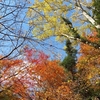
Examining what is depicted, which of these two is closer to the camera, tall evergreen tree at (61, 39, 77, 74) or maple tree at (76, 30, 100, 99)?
maple tree at (76, 30, 100, 99)

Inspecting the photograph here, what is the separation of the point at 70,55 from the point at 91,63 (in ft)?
6.99

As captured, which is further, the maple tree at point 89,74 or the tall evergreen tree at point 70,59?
the tall evergreen tree at point 70,59

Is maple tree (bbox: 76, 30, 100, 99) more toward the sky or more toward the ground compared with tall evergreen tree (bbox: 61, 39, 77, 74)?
more toward the ground

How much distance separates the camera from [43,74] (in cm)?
2352

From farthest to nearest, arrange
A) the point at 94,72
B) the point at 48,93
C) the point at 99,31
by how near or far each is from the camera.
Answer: the point at 94,72 → the point at 48,93 → the point at 99,31

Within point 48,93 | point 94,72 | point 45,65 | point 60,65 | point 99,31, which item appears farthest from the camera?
point 45,65

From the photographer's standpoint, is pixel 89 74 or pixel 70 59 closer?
pixel 89 74

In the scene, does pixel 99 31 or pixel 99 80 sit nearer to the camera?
pixel 99 31

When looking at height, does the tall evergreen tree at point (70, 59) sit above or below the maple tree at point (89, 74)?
above

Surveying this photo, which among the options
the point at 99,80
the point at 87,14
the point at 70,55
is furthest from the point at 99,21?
the point at 70,55

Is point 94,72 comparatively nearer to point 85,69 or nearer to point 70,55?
point 85,69

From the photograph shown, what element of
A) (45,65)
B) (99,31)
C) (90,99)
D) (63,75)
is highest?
(45,65)

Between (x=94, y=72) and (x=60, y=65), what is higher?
(x=60, y=65)

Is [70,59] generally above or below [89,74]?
above
